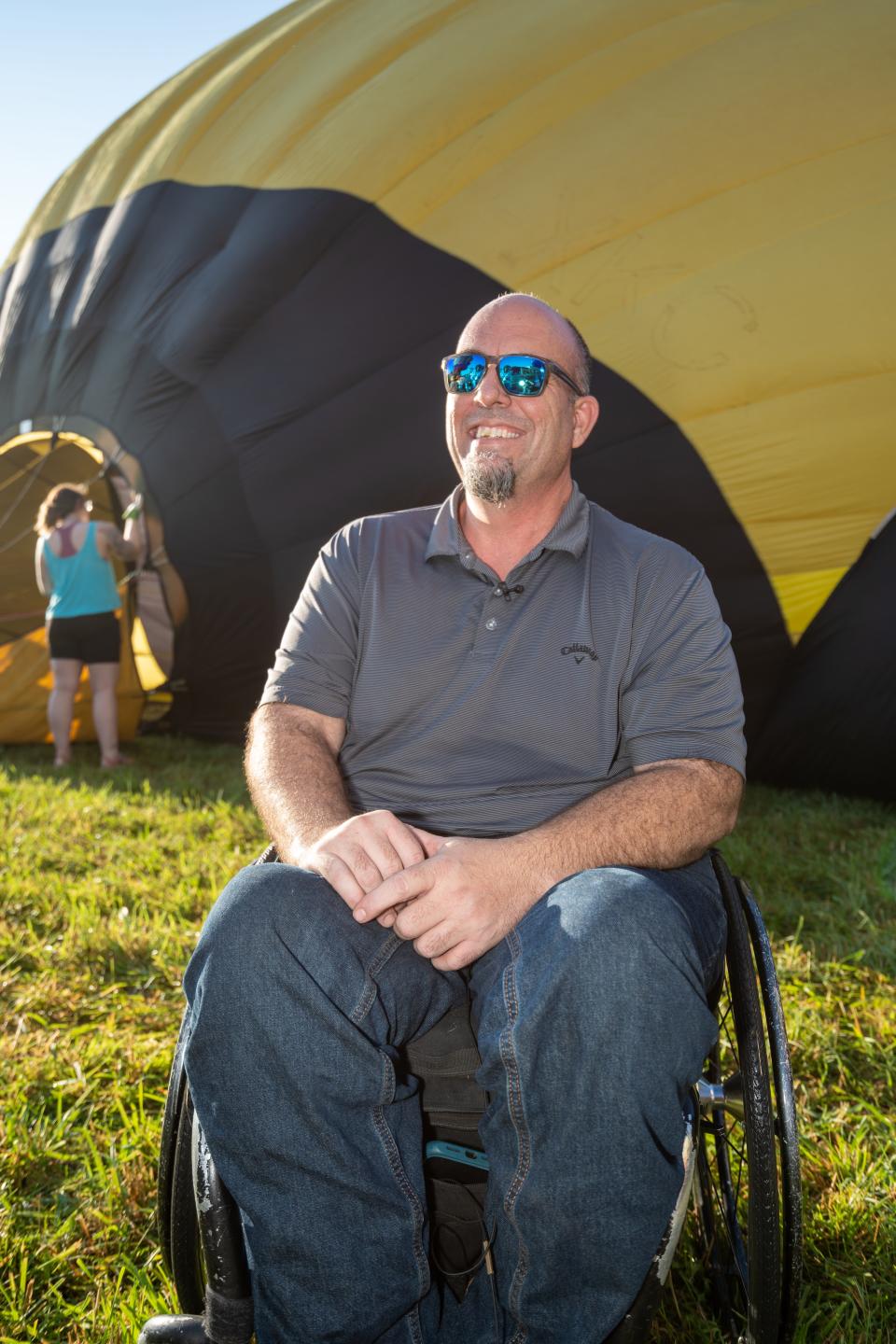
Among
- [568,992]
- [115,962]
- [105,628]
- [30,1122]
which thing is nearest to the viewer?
[568,992]

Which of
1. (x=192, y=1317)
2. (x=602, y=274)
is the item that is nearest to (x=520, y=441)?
(x=192, y=1317)

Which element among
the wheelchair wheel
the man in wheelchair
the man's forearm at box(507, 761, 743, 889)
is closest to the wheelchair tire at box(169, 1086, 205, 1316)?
the man in wheelchair

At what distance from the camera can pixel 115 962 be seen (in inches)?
113

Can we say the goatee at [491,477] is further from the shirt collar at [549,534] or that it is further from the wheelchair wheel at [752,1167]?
the wheelchair wheel at [752,1167]

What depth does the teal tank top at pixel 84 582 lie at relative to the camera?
17.3ft

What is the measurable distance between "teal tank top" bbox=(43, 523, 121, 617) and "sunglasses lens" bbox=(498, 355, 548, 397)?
356 centimetres

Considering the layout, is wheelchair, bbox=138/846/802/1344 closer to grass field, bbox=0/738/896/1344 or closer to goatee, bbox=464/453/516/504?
grass field, bbox=0/738/896/1344

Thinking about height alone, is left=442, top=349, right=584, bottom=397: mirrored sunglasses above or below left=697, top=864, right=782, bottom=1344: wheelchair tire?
above

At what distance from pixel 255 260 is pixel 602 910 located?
355cm

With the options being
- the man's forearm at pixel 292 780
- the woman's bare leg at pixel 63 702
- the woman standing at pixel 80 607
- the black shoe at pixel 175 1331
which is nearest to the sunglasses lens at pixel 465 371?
the man's forearm at pixel 292 780

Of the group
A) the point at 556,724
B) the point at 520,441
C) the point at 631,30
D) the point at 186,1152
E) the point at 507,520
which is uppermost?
the point at 631,30

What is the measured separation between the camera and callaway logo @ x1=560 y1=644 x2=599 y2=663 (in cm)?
192

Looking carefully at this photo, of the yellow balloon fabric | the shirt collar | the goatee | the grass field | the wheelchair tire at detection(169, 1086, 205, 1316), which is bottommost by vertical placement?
the grass field

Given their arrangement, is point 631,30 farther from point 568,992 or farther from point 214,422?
point 568,992
